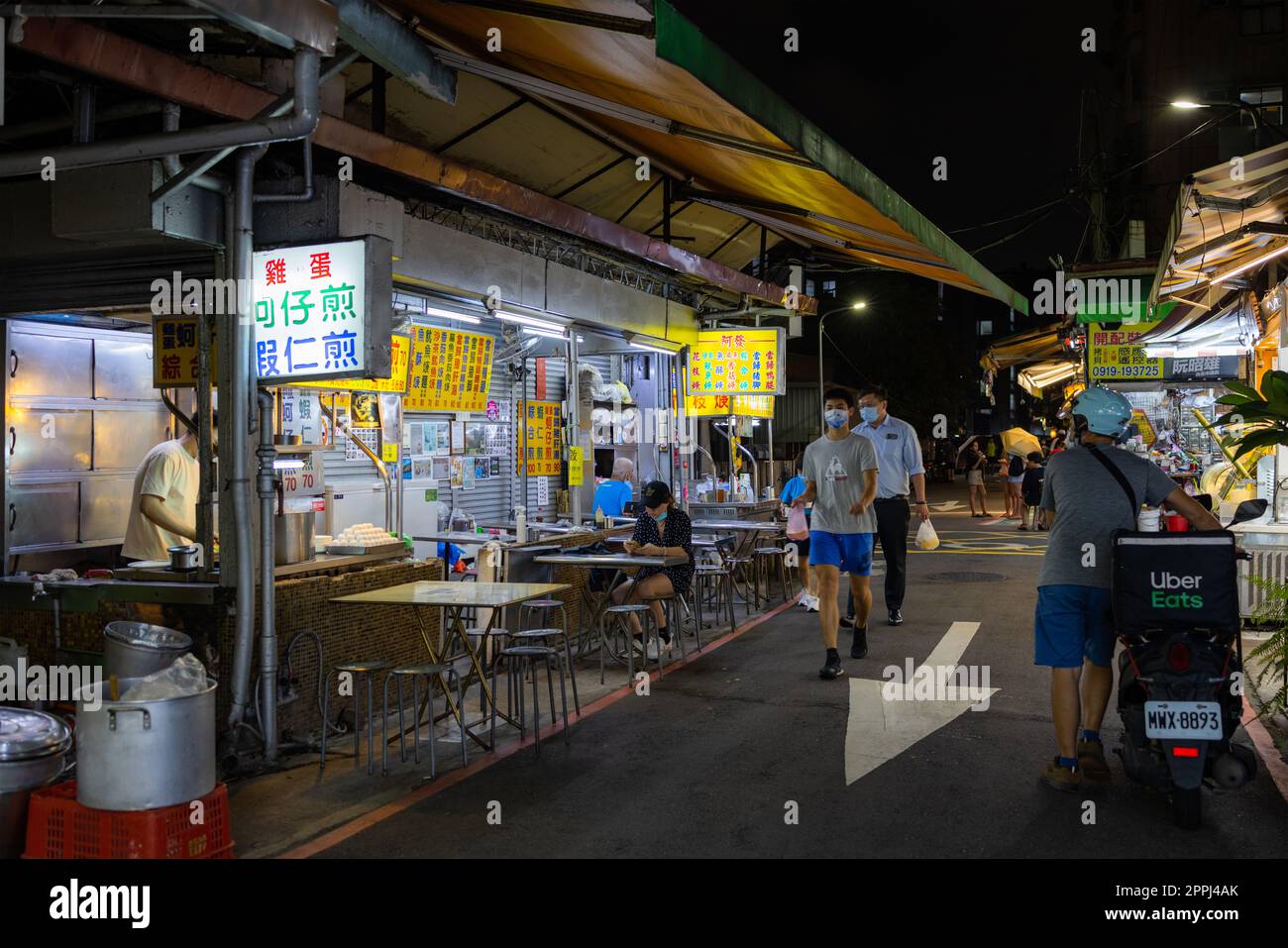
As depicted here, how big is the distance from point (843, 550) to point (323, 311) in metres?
4.80

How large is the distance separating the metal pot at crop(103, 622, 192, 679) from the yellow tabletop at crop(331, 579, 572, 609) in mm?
1484

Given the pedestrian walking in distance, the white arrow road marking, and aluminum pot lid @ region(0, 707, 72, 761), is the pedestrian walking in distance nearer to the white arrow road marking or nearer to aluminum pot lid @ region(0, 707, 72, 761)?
the white arrow road marking

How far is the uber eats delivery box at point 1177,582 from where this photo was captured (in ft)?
16.6

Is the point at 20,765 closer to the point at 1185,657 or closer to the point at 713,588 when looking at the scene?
the point at 1185,657

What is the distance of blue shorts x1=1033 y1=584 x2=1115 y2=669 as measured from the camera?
5.61 metres

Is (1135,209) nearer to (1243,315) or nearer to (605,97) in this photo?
(1243,315)

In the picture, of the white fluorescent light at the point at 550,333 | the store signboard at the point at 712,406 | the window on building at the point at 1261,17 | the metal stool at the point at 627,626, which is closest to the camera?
the metal stool at the point at 627,626

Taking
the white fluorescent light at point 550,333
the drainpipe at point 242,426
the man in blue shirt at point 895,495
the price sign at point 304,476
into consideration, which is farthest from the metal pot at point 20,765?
the man in blue shirt at point 895,495

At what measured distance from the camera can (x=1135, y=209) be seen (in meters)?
34.3

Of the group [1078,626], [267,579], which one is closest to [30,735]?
[267,579]

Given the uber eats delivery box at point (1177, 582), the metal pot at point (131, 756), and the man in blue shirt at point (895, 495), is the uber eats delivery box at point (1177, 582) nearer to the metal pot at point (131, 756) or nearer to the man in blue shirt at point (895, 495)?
the metal pot at point (131, 756)

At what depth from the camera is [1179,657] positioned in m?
5.07

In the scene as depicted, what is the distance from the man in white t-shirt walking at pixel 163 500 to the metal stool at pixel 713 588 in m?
4.39
